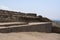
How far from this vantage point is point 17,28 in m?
6.62

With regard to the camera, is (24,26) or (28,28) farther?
(28,28)

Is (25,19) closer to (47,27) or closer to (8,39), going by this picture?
(47,27)

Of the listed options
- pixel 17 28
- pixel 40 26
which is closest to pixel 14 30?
pixel 17 28

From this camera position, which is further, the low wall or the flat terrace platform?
the flat terrace platform

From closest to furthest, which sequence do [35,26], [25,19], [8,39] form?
[8,39], [35,26], [25,19]

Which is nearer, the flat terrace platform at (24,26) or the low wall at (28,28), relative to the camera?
the low wall at (28,28)

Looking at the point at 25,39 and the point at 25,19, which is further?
the point at 25,19

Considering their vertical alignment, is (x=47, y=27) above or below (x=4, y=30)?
below

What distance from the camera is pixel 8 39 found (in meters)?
4.33

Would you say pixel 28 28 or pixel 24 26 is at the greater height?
pixel 24 26

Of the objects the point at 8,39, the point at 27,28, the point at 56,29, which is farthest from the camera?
the point at 56,29

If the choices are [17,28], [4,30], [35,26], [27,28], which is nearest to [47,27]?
[35,26]

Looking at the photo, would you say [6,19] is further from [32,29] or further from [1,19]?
[32,29]

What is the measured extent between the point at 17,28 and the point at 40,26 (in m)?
2.49
